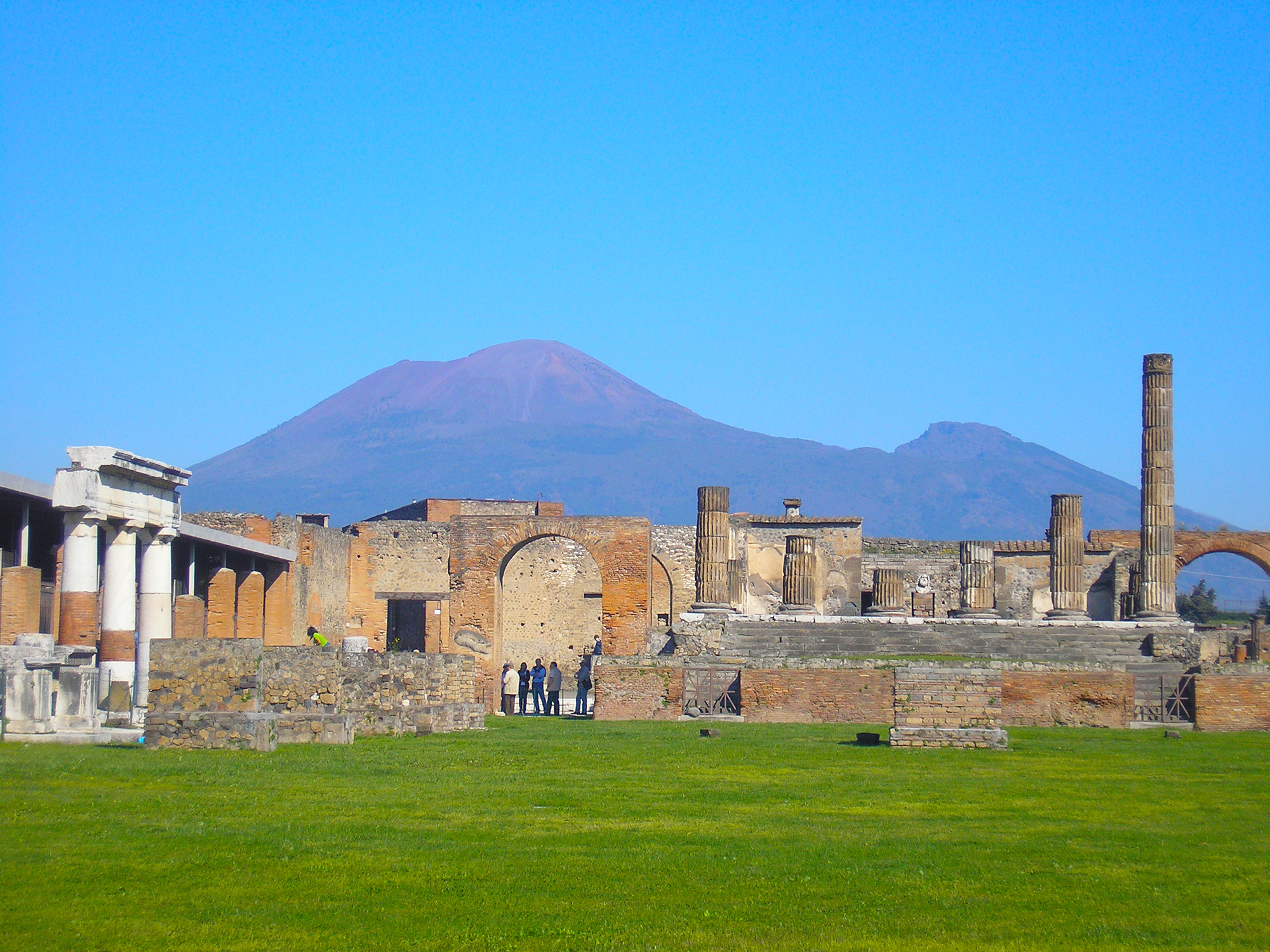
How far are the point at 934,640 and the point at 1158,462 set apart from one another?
8.26 meters

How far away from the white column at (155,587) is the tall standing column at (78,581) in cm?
208

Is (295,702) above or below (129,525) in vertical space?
below

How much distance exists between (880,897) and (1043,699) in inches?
559

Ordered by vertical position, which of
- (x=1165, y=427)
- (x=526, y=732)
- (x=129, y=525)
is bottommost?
(x=526, y=732)

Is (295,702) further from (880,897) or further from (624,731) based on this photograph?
(880,897)

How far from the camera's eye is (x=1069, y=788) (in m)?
12.6

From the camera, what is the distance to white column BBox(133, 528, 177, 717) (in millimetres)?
22000

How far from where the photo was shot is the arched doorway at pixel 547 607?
43.6m

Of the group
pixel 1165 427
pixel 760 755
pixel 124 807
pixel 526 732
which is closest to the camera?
pixel 124 807

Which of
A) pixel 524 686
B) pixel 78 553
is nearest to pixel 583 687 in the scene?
pixel 524 686

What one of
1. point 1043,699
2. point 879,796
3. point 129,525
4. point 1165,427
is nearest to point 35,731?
point 129,525

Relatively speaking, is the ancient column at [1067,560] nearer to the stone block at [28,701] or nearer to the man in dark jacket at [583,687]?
the man in dark jacket at [583,687]

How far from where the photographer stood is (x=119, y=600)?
20.6m

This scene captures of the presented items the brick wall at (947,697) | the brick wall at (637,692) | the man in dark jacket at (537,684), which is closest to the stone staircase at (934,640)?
the man in dark jacket at (537,684)
